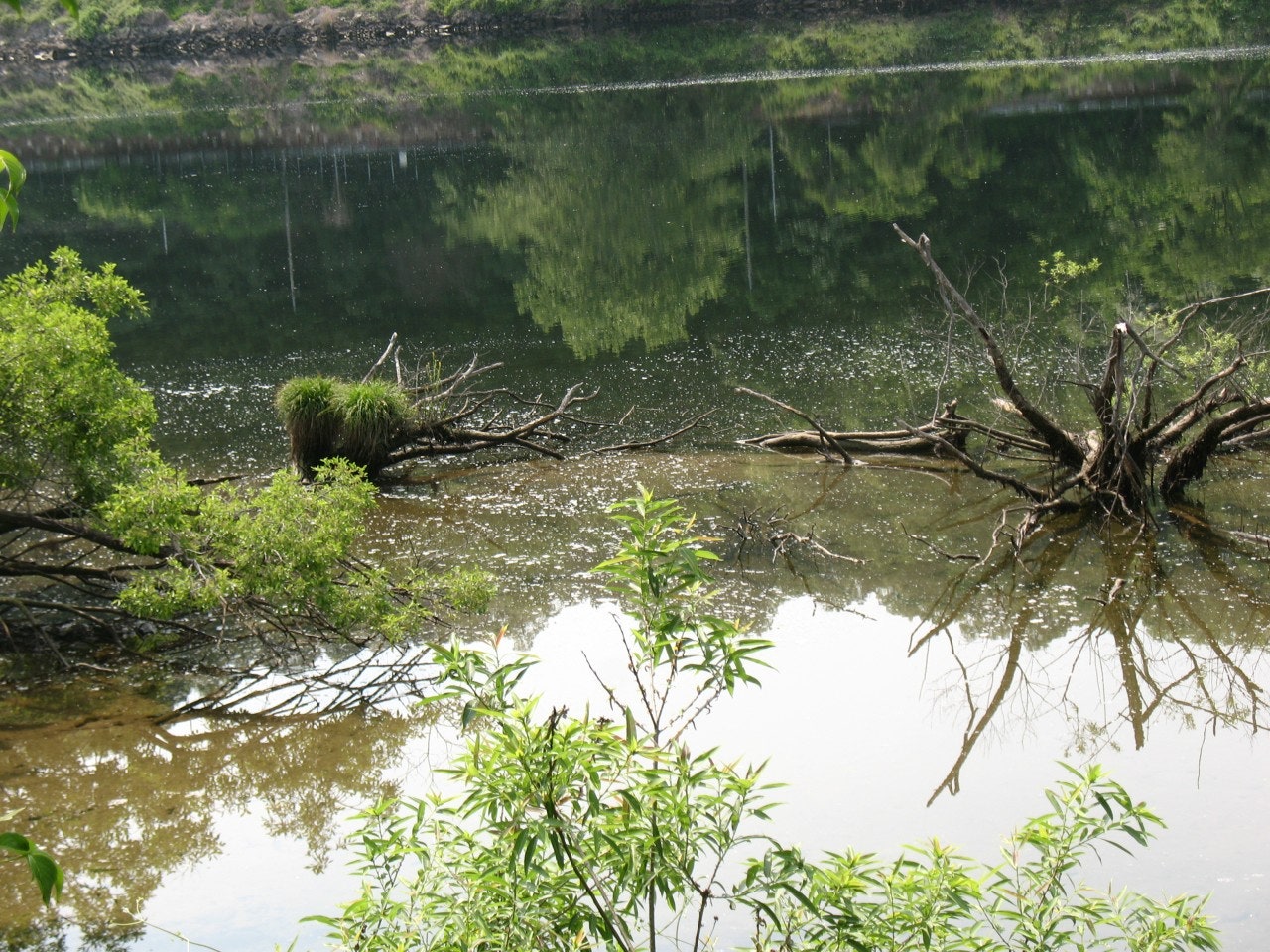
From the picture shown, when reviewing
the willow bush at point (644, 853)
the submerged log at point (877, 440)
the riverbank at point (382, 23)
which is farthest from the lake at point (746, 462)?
the riverbank at point (382, 23)

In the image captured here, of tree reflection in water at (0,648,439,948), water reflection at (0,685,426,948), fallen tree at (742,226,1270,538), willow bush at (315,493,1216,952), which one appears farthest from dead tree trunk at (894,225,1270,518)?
willow bush at (315,493,1216,952)

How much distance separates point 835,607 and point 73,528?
14.3 ft

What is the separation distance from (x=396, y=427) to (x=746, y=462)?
111 inches

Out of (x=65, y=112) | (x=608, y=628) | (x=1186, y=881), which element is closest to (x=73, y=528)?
(x=608, y=628)

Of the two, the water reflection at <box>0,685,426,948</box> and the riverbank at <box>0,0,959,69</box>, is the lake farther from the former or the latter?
the riverbank at <box>0,0,959,69</box>

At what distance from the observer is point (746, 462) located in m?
11.4

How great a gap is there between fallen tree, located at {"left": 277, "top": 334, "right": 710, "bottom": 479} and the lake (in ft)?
0.86

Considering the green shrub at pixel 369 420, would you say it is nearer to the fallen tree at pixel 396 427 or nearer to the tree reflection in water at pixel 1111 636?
the fallen tree at pixel 396 427

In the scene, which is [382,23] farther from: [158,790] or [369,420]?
[158,790]

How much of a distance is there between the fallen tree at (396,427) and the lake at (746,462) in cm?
26

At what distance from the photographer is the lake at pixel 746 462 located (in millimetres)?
6293

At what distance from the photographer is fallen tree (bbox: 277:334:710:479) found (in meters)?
11.1

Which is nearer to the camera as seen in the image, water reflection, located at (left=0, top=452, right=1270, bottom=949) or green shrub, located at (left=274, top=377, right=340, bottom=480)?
water reflection, located at (left=0, top=452, right=1270, bottom=949)

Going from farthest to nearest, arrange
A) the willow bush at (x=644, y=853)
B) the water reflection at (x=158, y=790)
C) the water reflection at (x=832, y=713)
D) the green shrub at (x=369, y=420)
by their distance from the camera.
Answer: the green shrub at (x=369, y=420)
the water reflection at (x=832, y=713)
the water reflection at (x=158, y=790)
the willow bush at (x=644, y=853)
